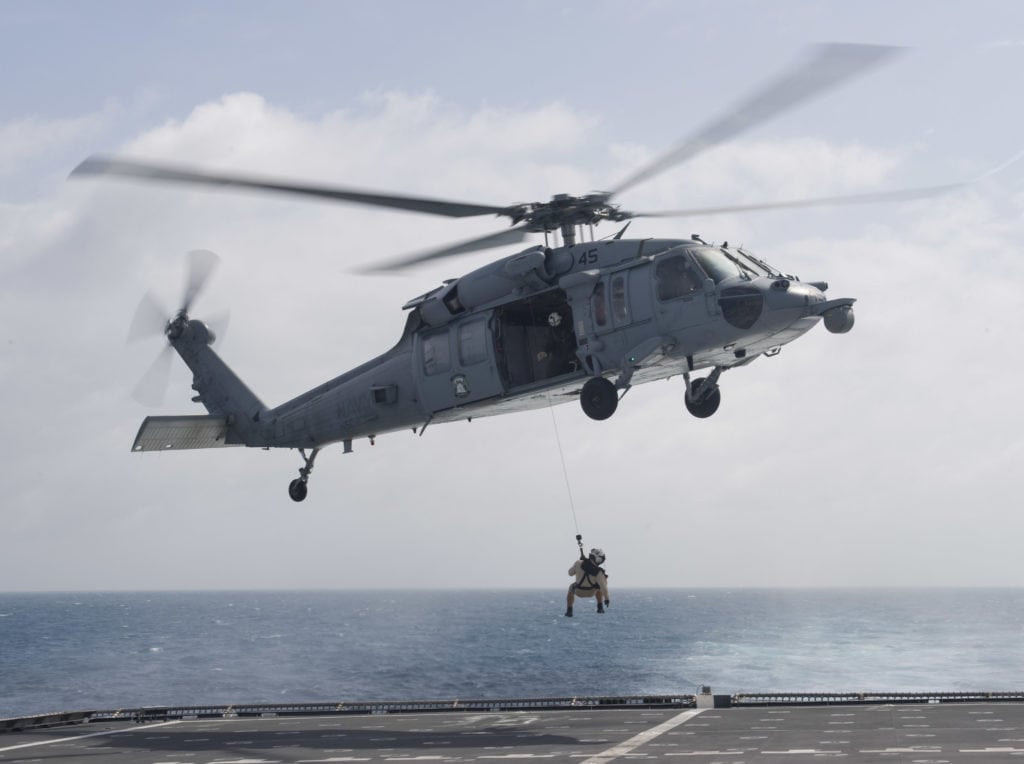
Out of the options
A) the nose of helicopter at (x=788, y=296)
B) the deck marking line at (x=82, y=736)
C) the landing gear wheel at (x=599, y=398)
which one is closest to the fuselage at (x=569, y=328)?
the nose of helicopter at (x=788, y=296)

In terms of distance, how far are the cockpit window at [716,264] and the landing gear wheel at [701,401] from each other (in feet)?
8.30

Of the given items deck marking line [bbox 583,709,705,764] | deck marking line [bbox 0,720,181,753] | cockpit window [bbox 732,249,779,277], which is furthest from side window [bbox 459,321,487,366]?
deck marking line [bbox 0,720,181,753]

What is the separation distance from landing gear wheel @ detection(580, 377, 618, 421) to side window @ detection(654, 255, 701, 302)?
1.89 m

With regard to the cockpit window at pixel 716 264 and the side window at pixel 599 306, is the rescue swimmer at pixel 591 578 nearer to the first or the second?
the side window at pixel 599 306

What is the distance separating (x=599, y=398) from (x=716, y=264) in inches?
125

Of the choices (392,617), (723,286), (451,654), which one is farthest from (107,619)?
(723,286)

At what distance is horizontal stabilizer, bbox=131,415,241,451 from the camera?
25.2 m

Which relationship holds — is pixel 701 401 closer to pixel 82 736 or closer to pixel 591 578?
pixel 591 578

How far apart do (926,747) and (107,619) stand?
632ft

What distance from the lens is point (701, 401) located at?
21.2m

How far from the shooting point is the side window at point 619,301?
20.0 m

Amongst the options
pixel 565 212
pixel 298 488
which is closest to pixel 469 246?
pixel 565 212

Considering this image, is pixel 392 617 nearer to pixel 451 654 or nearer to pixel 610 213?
pixel 451 654

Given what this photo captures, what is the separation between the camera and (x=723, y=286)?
1919 cm
